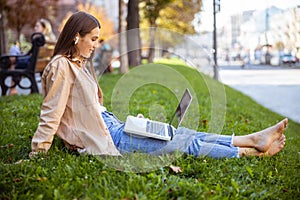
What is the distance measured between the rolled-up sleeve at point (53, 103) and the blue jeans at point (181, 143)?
1.39 feet

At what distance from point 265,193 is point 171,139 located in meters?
Result: 0.80

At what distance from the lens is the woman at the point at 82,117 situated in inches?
117

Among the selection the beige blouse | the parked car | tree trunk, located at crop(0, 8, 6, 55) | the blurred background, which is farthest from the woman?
the parked car

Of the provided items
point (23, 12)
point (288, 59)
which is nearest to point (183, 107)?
point (23, 12)

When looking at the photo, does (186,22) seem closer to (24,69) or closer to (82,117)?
(24,69)

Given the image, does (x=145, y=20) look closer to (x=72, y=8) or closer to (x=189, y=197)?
(x=72, y=8)

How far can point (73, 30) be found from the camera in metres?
3.08

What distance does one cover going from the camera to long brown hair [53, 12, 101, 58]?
3078 mm

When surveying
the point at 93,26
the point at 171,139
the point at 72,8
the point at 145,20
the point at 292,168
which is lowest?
the point at 292,168

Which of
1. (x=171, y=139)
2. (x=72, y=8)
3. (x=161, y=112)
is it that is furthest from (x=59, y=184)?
(x=72, y=8)

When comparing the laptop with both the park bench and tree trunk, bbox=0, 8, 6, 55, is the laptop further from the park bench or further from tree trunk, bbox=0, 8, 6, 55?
tree trunk, bbox=0, 8, 6, 55

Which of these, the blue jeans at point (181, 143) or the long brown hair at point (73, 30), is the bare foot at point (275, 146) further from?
the long brown hair at point (73, 30)

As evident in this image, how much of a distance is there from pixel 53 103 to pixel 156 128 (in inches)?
28.8

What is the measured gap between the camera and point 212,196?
97.3 inches
